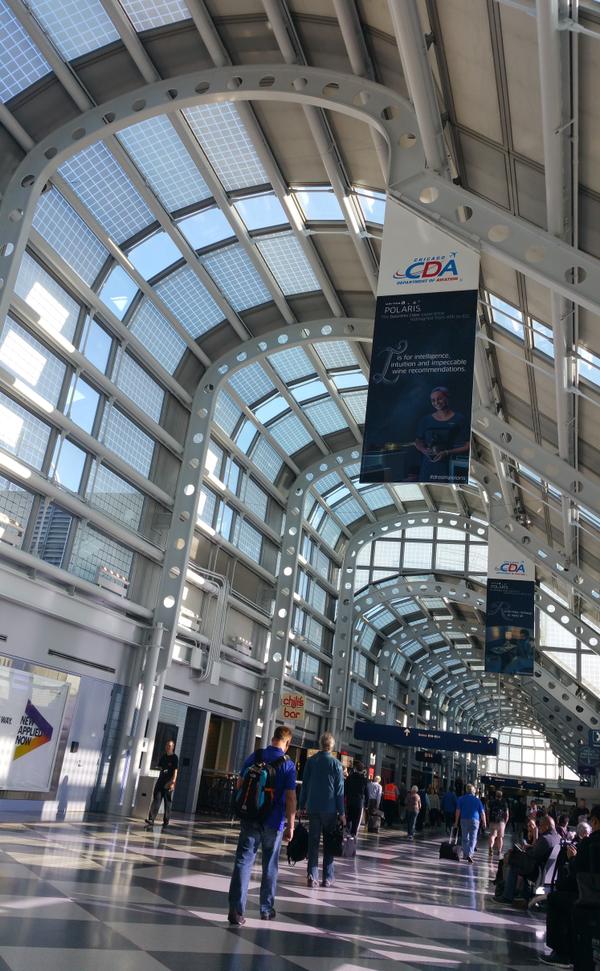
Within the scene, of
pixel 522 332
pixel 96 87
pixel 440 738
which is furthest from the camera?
pixel 440 738

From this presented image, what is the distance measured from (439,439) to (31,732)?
10.7 m

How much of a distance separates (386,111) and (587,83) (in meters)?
3.83

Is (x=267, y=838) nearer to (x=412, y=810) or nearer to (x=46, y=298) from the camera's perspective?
(x=46, y=298)

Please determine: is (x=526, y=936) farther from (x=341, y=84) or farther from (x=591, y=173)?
(x=341, y=84)

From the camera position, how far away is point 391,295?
10102 millimetres

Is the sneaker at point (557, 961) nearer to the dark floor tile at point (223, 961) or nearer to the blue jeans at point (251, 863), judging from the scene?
the blue jeans at point (251, 863)

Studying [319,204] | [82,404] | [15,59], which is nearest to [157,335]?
[82,404]

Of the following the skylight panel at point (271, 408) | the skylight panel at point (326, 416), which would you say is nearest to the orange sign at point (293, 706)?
the skylight panel at point (271, 408)

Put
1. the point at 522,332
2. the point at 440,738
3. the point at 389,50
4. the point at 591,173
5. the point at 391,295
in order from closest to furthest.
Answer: the point at 591,173 < the point at 391,295 < the point at 389,50 < the point at 522,332 < the point at 440,738

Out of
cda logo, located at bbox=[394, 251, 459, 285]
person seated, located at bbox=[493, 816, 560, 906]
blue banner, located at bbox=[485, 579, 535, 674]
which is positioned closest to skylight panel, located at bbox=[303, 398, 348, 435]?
blue banner, located at bbox=[485, 579, 535, 674]

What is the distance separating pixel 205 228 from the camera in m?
18.5

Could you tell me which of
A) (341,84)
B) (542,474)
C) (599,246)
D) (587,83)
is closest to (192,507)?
(542,474)

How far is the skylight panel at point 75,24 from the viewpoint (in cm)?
1310

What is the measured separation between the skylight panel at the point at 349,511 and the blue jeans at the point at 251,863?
28.1 m
